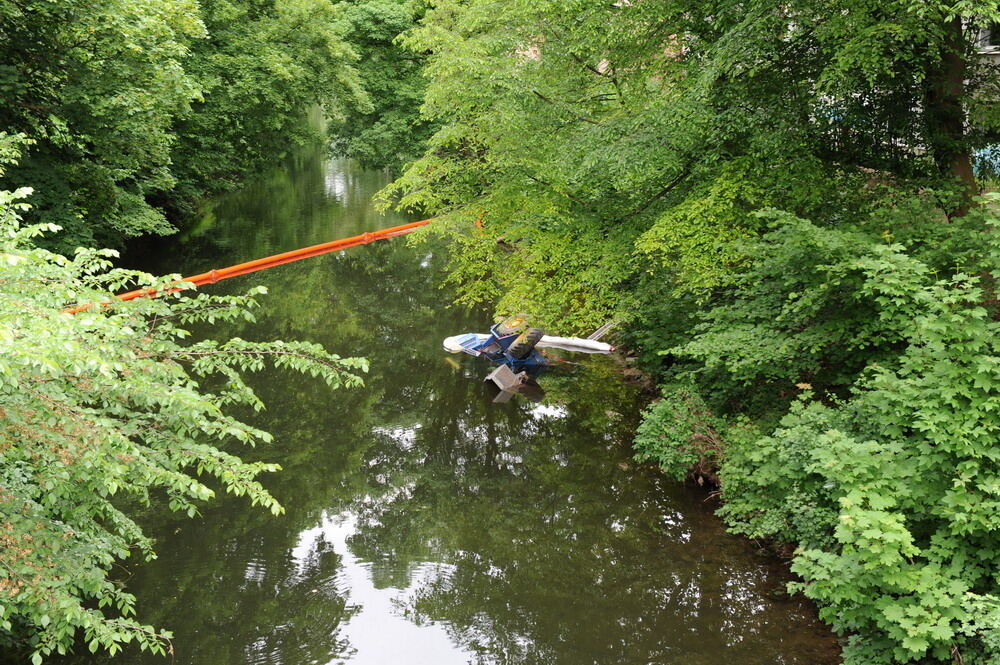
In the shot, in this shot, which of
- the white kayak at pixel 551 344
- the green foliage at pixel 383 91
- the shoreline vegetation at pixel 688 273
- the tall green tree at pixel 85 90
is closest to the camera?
the shoreline vegetation at pixel 688 273

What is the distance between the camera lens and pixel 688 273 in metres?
10.4

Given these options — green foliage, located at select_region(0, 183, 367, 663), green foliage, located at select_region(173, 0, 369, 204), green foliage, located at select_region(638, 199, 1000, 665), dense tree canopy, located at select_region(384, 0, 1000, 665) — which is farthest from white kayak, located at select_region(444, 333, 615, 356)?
green foliage, located at select_region(173, 0, 369, 204)

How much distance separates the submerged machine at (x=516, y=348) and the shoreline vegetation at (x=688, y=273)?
1.20 m

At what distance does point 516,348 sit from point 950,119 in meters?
8.42

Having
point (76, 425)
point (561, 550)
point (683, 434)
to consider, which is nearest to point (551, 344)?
Answer: point (683, 434)

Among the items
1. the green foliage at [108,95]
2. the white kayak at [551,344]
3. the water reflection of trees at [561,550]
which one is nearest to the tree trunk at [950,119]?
the water reflection of trees at [561,550]

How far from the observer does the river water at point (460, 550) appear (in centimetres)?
827

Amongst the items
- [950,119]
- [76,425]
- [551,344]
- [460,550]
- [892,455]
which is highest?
[950,119]

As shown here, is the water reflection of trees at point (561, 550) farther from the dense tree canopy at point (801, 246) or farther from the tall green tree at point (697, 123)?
the tall green tree at point (697, 123)

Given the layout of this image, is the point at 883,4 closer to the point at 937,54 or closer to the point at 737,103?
the point at 937,54

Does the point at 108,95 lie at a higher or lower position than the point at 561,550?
higher

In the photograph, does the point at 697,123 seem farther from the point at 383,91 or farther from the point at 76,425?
the point at 383,91

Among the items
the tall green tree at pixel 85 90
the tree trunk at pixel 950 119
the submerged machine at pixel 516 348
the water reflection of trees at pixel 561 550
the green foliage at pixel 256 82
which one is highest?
the green foliage at pixel 256 82

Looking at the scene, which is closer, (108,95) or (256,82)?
(108,95)
